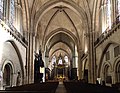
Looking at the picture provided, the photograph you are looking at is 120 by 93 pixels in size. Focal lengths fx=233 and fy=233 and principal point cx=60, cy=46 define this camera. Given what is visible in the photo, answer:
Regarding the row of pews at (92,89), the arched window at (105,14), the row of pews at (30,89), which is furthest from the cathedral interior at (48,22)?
the row of pews at (92,89)

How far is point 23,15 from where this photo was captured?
26.8m

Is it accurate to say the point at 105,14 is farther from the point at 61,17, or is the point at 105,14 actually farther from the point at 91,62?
the point at 61,17

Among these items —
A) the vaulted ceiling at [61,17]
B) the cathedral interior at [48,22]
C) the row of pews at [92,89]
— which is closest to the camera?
the row of pews at [92,89]

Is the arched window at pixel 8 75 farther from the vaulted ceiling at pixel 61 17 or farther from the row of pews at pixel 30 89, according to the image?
the vaulted ceiling at pixel 61 17

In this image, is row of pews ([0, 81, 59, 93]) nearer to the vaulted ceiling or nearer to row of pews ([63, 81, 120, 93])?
row of pews ([63, 81, 120, 93])

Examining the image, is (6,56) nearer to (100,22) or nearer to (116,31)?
(116,31)

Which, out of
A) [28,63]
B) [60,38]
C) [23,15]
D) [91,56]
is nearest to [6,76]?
[28,63]

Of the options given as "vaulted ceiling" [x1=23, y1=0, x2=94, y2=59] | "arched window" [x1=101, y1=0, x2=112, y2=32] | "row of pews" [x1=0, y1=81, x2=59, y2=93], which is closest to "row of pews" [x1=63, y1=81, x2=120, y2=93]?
"row of pews" [x1=0, y1=81, x2=59, y2=93]

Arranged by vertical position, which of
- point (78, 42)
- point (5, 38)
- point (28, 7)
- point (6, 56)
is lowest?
point (6, 56)

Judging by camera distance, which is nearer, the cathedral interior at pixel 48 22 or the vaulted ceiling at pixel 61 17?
the cathedral interior at pixel 48 22

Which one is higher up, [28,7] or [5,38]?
[28,7]

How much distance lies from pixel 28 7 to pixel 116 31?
1271cm

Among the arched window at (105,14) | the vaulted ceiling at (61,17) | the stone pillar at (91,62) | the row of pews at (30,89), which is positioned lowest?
the row of pews at (30,89)

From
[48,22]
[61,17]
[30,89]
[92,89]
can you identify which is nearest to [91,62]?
[61,17]
